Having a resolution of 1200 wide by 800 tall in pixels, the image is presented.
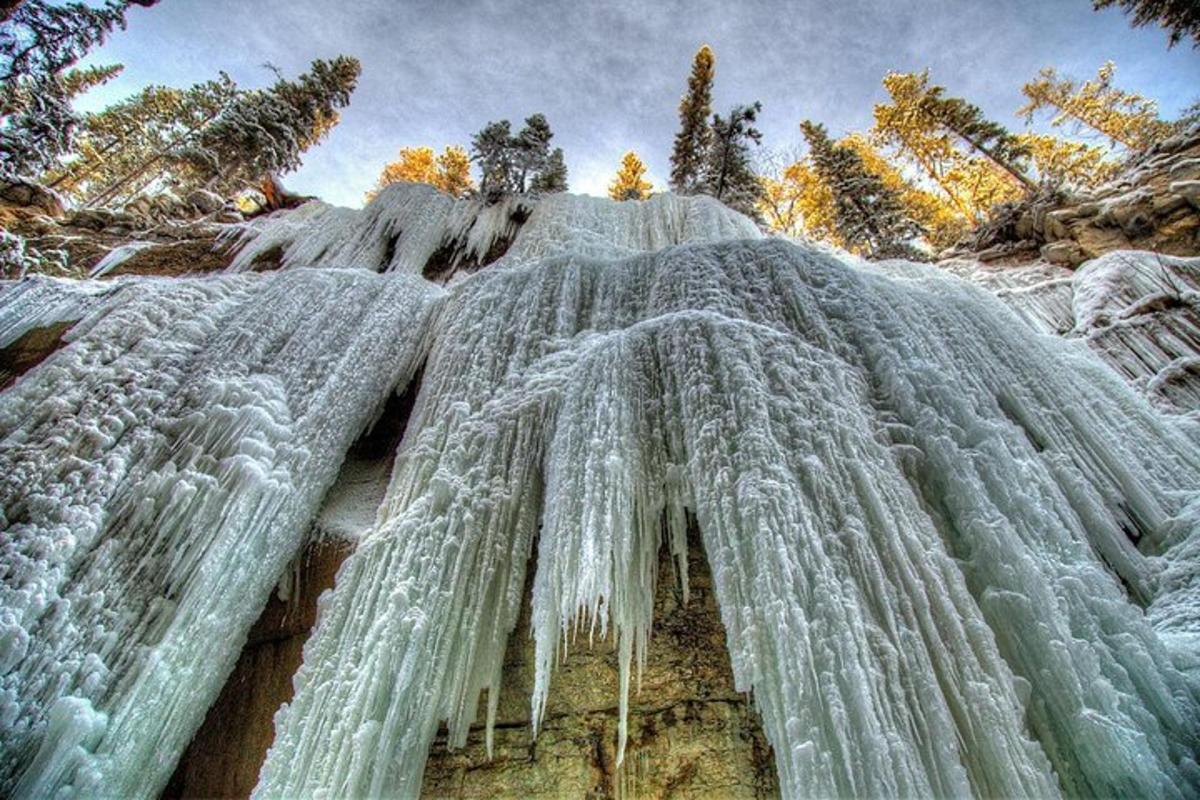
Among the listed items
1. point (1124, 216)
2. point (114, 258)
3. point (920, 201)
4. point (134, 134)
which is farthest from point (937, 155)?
point (134, 134)

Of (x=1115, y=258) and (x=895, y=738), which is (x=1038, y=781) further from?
(x=1115, y=258)

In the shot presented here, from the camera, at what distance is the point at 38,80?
30.1 feet

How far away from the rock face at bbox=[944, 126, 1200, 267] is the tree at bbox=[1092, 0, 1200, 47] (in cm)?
362

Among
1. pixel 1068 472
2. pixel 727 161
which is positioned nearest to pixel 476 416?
pixel 1068 472

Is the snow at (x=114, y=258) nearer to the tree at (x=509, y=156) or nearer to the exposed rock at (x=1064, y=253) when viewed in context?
the tree at (x=509, y=156)

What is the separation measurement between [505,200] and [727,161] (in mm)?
6836

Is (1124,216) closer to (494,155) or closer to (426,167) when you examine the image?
(494,155)

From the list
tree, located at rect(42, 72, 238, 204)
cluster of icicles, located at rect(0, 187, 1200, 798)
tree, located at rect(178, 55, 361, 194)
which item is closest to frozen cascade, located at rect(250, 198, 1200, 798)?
cluster of icicles, located at rect(0, 187, 1200, 798)

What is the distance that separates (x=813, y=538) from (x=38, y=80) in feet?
45.1

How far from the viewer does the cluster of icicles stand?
213cm

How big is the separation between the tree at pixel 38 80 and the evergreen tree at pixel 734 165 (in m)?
12.5

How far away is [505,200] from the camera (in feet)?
29.5

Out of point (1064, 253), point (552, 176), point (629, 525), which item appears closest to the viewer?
point (629, 525)

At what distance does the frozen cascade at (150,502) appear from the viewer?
247 cm
